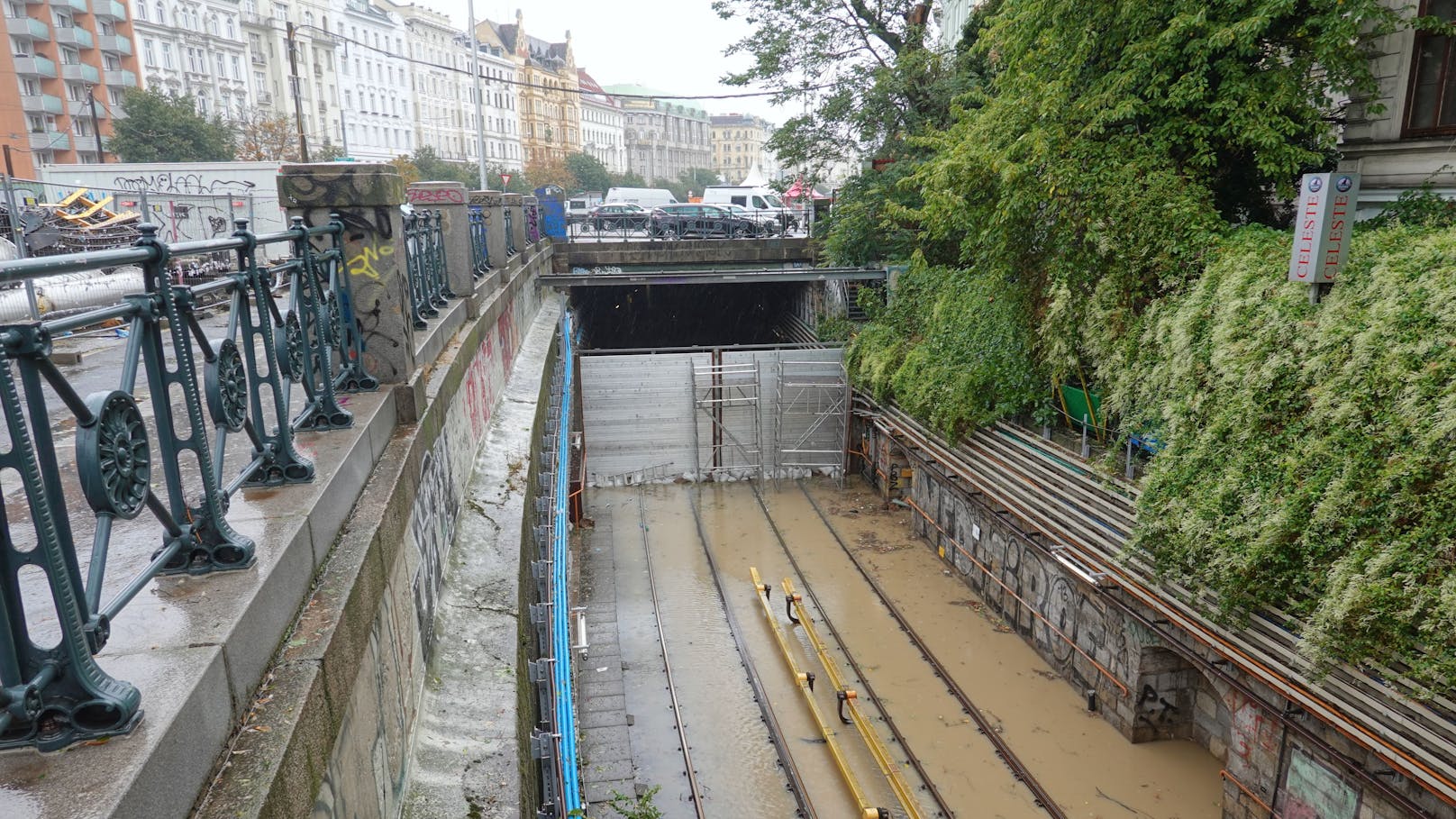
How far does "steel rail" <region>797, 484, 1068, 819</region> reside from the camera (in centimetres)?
1046

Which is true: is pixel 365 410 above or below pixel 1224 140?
below

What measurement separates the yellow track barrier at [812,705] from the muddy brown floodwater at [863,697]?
0.15m

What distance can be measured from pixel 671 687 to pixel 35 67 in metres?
46.3

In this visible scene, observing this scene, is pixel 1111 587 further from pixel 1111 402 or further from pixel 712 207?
pixel 712 207

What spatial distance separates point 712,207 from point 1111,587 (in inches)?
1104

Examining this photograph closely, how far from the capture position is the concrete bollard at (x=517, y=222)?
18812mm

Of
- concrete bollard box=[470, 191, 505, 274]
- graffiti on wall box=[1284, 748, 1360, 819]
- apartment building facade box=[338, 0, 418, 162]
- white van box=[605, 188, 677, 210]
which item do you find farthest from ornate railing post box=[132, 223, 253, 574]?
apartment building facade box=[338, 0, 418, 162]

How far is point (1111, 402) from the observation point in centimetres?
1100

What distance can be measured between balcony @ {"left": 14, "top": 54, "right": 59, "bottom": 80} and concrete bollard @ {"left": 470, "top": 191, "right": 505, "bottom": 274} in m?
39.4

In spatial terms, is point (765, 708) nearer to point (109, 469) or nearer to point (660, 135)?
point (109, 469)

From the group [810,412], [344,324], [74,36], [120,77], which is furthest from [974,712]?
[120,77]

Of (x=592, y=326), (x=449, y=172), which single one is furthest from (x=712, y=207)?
(x=449, y=172)

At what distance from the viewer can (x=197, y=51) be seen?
47.9m

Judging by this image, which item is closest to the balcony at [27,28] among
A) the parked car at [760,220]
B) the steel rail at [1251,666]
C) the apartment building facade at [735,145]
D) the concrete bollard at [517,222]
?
the parked car at [760,220]
